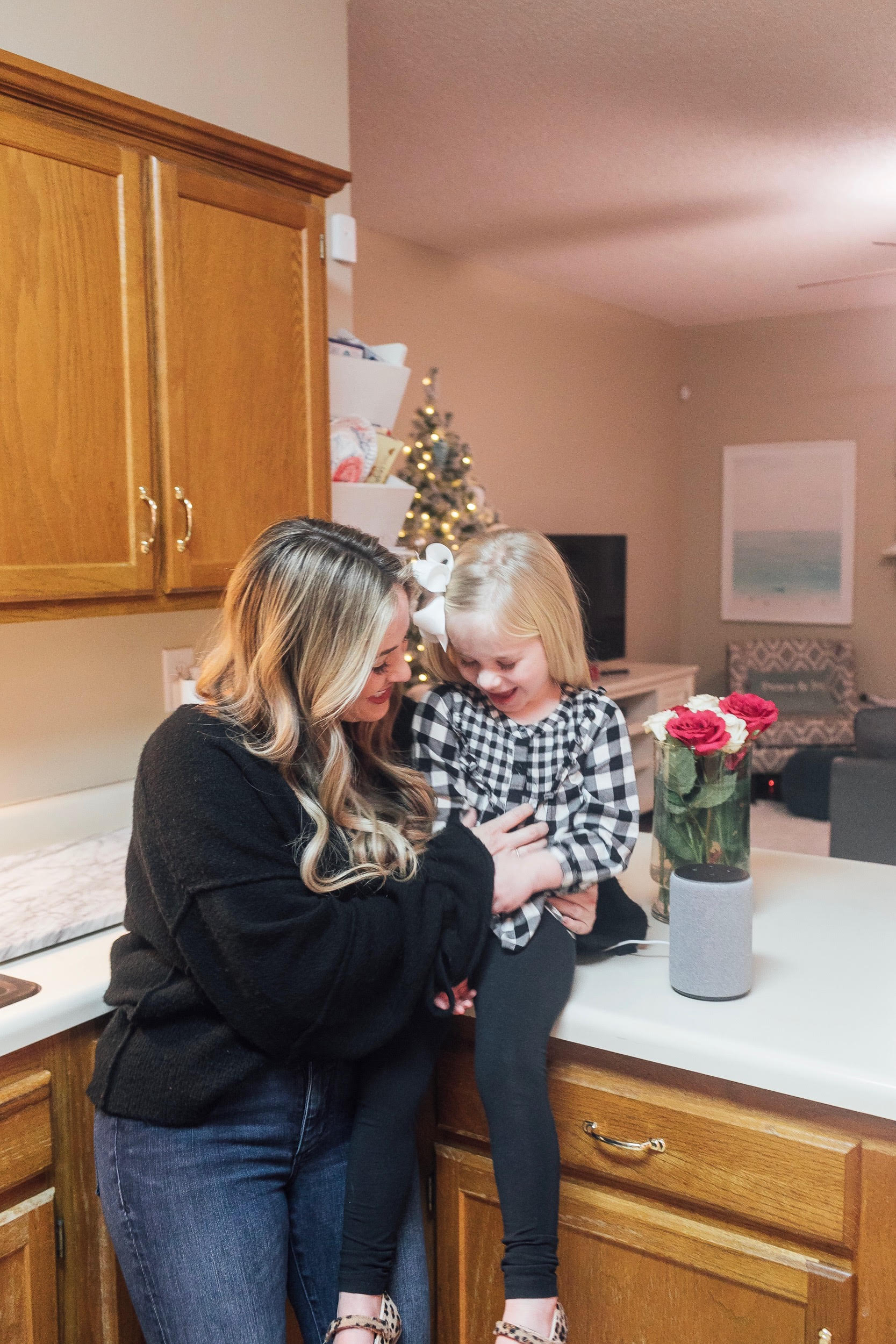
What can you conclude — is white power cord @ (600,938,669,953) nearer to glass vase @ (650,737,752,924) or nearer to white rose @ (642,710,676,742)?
glass vase @ (650,737,752,924)

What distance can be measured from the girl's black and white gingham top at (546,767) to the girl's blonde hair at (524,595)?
65 millimetres

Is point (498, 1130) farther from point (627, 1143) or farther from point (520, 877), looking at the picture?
point (520, 877)

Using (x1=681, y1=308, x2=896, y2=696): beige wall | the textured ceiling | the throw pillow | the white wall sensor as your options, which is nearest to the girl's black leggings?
the white wall sensor

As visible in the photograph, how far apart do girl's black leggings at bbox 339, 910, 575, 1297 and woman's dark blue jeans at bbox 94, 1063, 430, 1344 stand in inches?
2.0

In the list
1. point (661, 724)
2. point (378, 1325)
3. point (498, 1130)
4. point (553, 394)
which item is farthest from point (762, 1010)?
point (553, 394)

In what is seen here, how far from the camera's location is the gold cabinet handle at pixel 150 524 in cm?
171

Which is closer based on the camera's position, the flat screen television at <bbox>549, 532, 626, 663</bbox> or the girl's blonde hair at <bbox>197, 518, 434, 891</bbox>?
the girl's blonde hair at <bbox>197, 518, 434, 891</bbox>

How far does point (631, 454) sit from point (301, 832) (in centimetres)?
623

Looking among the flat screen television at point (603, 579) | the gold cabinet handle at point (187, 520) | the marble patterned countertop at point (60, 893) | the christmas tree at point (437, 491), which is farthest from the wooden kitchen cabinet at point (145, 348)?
the flat screen television at point (603, 579)

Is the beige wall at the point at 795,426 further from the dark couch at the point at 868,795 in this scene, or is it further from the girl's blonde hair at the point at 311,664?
the girl's blonde hair at the point at 311,664

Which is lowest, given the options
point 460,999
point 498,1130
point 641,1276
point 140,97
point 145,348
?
point 641,1276

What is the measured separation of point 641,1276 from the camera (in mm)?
1339

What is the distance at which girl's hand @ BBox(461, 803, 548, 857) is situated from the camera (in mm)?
1416

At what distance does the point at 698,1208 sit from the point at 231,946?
0.64 meters
